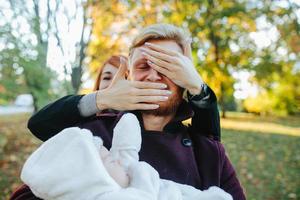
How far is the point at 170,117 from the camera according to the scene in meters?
1.70

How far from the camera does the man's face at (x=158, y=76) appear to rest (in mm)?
1566

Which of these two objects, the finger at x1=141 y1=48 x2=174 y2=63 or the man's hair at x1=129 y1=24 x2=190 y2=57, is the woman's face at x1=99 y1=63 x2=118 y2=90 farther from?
the finger at x1=141 y1=48 x2=174 y2=63

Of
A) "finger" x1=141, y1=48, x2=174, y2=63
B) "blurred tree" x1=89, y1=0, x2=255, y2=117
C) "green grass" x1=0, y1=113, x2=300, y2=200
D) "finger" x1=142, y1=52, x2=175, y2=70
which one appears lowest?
"green grass" x1=0, y1=113, x2=300, y2=200

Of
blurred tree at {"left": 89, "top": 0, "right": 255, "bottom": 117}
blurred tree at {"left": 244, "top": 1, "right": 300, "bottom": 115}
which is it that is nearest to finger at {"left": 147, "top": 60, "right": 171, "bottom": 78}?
blurred tree at {"left": 244, "top": 1, "right": 300, "bottom": 115}

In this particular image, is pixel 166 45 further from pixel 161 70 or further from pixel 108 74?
pixel 108 74

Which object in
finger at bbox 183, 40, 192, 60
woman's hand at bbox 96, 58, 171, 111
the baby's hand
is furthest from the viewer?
finger at bbox 183, 40, 192, 60

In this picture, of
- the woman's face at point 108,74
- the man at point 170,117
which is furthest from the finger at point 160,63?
the woman's face at point 108,74

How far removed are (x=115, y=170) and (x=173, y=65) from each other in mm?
553

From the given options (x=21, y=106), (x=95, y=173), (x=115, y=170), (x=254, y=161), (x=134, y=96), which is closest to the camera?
(x=95, y=173)

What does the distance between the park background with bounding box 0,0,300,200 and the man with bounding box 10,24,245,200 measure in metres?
0.51

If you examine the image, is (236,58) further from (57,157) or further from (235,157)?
(57,157)

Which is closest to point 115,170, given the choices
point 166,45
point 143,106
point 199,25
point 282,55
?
point 143,106

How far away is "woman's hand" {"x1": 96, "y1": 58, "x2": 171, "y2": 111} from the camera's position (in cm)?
143

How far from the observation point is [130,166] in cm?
125
